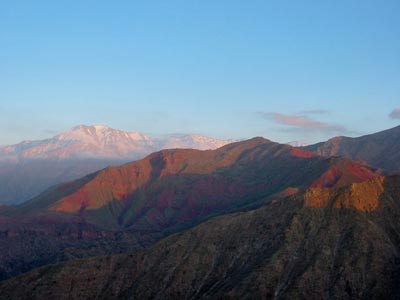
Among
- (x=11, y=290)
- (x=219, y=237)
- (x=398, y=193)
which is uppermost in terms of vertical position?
(x=398, y=193)

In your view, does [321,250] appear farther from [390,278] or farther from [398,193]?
[398,193]

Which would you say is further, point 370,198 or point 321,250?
point 370,198

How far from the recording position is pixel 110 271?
5561 inches

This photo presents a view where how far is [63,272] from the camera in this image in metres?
139

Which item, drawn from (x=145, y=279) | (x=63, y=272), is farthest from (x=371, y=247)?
A: (x=63, y=272)

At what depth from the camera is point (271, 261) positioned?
128375 mm

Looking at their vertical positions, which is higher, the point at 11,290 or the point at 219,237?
the point at 219,237

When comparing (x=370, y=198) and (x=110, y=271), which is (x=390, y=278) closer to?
(x=370, y=198)

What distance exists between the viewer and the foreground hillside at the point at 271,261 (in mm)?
121125

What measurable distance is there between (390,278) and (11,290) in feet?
269

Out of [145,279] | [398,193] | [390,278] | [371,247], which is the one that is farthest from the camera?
[398,193]

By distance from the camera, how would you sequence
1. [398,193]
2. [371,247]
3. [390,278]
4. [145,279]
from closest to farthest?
[390,278]
[371,247]
[145,279]
[398,193]

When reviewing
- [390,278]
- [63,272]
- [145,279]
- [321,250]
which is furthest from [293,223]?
[63,272]

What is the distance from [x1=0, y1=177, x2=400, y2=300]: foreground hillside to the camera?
12112cm
